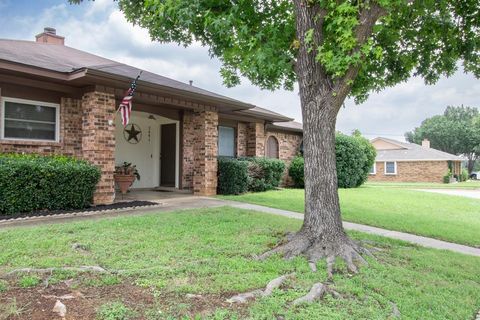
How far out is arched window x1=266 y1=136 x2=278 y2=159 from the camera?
16.2m

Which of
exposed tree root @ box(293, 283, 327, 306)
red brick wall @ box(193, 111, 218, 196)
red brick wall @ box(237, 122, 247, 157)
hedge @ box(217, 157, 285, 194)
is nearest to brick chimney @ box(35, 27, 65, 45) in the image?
red brick wall @ box(193, 111, 218, 196)

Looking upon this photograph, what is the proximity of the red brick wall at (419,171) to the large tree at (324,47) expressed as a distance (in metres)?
29.6

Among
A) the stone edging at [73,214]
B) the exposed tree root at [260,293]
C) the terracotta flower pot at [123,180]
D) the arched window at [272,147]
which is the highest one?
the arched window at [272,147]

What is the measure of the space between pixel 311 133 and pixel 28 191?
578cm

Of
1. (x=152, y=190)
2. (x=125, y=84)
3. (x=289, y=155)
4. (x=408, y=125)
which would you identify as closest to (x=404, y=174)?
(x=289, y=155)

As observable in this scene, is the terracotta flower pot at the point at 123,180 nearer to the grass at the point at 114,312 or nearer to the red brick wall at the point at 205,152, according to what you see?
the red brick wall at the point at 205,152

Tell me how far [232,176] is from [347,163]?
7378 millimetres

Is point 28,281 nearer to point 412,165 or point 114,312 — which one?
point 114,312

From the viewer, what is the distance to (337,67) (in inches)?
168

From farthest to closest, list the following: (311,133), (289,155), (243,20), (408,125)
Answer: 1. (408,125)
2. (289,155)
3. (243,20)
4. (311,133)

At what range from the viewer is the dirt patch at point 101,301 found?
2.85 metres

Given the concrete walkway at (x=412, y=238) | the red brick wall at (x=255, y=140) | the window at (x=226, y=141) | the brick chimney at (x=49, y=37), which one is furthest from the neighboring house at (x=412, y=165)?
the brick chimney at (x=49, y=37)

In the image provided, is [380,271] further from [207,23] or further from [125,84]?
[125,84]

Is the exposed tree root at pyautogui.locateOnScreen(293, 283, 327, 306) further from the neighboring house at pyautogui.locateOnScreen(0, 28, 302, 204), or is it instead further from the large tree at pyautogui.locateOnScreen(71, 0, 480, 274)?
the neighboring house at pyautogui.locateOnScreen(0, 28, 302, 204)
